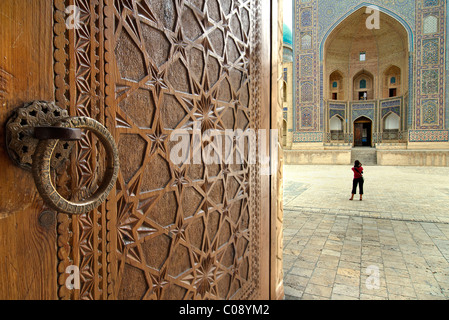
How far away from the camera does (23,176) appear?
51 centimetres

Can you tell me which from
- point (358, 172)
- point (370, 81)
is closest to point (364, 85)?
point (370, 81)

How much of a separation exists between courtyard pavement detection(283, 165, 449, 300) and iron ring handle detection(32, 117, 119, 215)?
7.26 ft

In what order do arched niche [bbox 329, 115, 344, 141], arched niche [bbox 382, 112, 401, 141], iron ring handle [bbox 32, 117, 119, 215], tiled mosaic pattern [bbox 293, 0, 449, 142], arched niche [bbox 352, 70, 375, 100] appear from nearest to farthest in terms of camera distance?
iron ring handle [bbox 32, 117, 119, 215] < tiled mosaic pattern [bbox 293, 0, 449, 142] < arched niche [bbox 382, 112, 401, 141] < arched niche [bbox 352, 70, 375, 100] < arched niche [bbox 329, 115, 344, 141]

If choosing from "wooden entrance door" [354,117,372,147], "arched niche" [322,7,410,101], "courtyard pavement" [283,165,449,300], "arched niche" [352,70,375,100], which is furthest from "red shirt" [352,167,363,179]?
"wooden entrance door" [354,117,372,147]

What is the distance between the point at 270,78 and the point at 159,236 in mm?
1281

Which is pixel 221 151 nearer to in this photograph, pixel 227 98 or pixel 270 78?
pixel 227 98

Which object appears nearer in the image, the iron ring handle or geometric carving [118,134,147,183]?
the iron ring handle

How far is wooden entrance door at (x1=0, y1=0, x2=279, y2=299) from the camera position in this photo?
0.53 metres

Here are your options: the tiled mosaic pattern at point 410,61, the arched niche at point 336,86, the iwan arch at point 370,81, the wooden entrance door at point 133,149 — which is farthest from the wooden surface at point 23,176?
the arched niche at point 336,86

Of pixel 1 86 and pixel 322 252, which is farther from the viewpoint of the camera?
pixel 322 252

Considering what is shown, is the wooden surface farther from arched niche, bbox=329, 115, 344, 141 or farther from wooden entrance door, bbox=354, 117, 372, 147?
wooden entrance door, bbox=354, 117, 372, 147

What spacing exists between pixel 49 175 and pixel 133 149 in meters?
0.33

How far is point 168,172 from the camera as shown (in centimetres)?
94
